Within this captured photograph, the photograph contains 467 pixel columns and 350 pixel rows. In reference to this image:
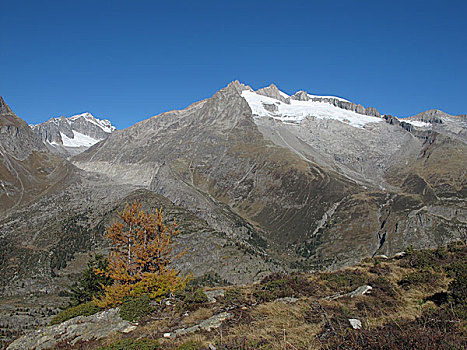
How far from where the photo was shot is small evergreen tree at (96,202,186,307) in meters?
25.0

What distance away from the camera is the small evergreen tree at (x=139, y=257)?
985 inches

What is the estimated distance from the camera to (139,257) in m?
28.5

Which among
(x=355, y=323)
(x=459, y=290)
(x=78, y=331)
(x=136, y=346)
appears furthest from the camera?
(x=78, y=331)

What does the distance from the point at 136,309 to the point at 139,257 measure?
8.85 meters

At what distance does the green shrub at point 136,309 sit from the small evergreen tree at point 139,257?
10.5 feet

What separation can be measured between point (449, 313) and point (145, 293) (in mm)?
18791

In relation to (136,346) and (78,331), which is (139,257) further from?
(136,346)

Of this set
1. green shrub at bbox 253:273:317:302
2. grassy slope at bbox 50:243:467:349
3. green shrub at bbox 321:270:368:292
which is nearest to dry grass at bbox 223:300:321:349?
grassy slope at bbox 50:243:467:349

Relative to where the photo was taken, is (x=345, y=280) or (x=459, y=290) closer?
(x=459, y=290)

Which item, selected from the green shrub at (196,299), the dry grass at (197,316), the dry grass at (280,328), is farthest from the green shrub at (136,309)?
the dry grass at (280,328)

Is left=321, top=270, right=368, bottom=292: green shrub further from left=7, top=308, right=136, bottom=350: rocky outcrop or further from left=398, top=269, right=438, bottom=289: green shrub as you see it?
left=7, top=308, right=136, bottom=350: rocky outcrop

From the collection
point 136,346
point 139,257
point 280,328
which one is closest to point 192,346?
point 136,346

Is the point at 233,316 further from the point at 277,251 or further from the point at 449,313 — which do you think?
the point at 277,251

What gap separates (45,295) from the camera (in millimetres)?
135125
